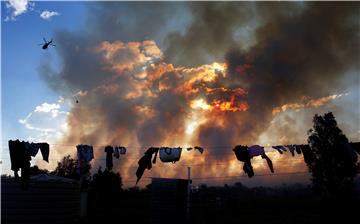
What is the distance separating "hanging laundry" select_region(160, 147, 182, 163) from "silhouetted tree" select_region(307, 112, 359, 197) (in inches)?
946

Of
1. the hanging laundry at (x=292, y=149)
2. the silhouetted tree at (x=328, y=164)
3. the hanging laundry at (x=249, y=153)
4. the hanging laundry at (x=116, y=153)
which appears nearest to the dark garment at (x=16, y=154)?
the hanging laundry at (x=116, y=153)

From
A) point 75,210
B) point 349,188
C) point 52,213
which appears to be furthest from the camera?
point 349,188

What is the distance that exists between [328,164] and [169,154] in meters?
28.6

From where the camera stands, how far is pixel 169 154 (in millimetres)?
19391

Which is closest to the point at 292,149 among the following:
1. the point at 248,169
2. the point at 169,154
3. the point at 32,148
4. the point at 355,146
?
the point at 248,169

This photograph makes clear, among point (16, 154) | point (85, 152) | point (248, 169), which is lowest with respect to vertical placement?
point (248, 169)

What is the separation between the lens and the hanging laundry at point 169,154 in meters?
19.4

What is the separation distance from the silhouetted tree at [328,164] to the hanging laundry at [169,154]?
24.0 meters

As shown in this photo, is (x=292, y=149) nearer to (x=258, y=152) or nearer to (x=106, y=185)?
(x=258, y=152)

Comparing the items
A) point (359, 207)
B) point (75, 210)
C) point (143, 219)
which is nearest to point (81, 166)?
point (75, 210)

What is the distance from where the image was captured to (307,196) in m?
47.8

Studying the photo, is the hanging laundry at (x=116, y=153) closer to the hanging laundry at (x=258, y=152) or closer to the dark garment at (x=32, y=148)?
the dark garment at (x=32, y=148)

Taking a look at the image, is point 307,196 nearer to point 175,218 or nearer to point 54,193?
point 175,218

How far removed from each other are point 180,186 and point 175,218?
253 centimetres
